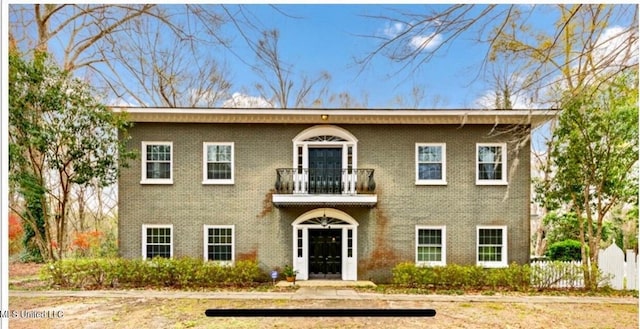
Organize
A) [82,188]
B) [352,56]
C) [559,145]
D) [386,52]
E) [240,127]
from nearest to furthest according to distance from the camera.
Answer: [386,52] → [352,56] → [559,145] → [82,188] → [240,127]

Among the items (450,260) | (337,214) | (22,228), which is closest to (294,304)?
(337,214)

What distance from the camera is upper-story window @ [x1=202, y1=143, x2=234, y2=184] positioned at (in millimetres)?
3670

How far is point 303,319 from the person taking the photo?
3.11m

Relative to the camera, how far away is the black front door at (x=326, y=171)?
12.9 ft

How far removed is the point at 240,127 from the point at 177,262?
147 centimetres

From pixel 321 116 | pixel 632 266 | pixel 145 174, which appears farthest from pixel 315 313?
pixel 632 266

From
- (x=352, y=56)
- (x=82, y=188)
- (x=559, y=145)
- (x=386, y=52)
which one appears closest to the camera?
(x=386, y=52)

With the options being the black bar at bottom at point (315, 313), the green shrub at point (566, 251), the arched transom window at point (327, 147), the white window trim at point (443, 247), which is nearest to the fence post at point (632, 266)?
the green shrub at point (566, 251)

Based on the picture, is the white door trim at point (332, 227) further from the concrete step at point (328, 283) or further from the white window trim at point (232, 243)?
the white window trim at point (232, 243)

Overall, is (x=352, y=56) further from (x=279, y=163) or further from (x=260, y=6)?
(x=279, y=163)

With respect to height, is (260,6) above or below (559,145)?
above

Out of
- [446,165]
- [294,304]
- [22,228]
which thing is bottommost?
[294,304]

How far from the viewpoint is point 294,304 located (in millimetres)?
3277

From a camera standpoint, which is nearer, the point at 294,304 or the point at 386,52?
the point at 386,52
